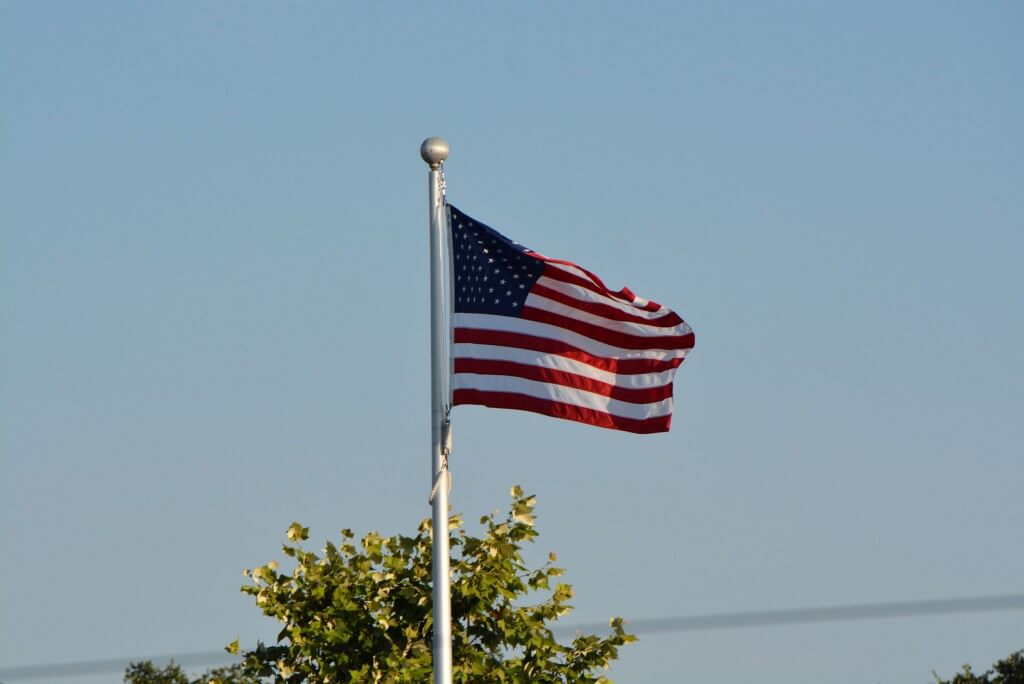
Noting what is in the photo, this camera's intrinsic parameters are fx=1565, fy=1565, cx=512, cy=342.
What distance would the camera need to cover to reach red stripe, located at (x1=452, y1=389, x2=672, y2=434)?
13.6 m

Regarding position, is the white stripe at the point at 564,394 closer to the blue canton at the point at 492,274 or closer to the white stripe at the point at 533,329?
the white stripe at the point at 533,329

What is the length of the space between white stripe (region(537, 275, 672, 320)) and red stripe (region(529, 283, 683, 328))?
2 cm

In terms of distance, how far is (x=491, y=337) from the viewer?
45.5 ft

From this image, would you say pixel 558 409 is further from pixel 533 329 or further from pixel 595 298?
pixel 595 298

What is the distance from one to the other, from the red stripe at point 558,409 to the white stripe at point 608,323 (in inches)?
30.0

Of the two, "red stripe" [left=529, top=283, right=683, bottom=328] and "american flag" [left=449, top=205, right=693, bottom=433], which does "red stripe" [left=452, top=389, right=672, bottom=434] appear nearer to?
"american flag" [left=449, top=205, right=693, bottom=433]

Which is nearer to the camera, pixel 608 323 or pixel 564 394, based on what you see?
pixel 564 394

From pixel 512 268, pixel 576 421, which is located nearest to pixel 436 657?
pixel 576 421

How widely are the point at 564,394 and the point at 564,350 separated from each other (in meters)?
0.41

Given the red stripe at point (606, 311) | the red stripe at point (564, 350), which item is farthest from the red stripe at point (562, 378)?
the red stripe at point (606, 311)

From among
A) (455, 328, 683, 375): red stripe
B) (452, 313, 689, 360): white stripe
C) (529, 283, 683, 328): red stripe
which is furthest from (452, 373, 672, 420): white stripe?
(529, 283, 683, 328): red stripe

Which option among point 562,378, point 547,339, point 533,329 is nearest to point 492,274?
point 533,329

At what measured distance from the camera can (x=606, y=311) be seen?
1439 cm

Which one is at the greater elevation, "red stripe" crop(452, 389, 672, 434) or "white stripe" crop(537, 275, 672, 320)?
"white stripe" crop(537, 275, 672, 320)
